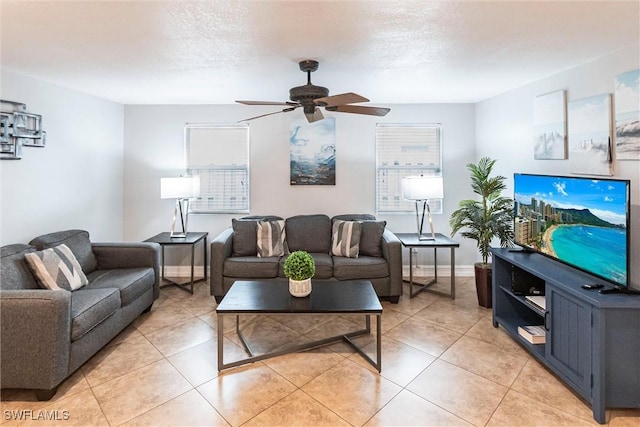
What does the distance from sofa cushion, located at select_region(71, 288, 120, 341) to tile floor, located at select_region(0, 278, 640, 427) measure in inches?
13.3

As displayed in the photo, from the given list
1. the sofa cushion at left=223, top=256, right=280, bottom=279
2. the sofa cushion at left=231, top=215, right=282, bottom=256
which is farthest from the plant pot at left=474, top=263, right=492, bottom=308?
the sofa cushion at left=231, top=215, right=282, bottom=256

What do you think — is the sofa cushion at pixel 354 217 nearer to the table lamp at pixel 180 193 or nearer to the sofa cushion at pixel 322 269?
the sofa cushion at pixel 322 269

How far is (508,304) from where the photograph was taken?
311cm

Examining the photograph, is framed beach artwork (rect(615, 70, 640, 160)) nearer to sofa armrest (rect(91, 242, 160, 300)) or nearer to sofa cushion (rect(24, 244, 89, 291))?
sofa armrest (rect(91, 242, 160, 300))

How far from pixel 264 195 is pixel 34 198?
2.40 metres

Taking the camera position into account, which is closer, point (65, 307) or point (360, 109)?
point (65, 307)

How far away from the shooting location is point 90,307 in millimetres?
2480

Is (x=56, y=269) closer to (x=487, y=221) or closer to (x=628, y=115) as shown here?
(x=487, y=221)

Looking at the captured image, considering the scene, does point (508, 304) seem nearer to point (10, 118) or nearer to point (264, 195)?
point (264, 195)

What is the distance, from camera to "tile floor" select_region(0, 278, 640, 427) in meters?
1.99

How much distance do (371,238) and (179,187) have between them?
237 centimetres

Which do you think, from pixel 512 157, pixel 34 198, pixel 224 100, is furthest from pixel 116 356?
pixel 512 157

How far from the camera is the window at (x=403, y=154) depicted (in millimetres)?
4645

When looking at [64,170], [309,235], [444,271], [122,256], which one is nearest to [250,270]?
[309,235]
